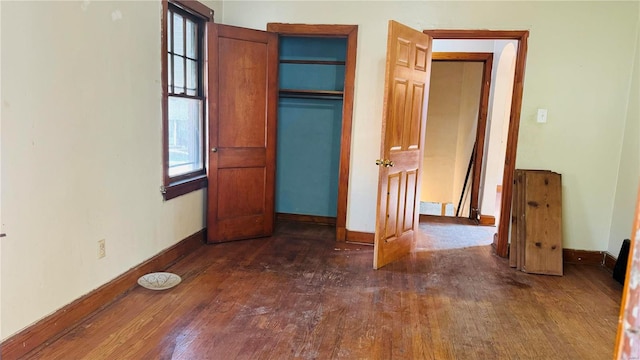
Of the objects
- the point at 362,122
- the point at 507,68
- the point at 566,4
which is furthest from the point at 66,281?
the point at 507,68

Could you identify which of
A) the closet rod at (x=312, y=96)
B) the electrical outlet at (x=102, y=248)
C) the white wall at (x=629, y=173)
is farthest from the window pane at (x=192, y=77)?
the white wall at (x=629, y=173)

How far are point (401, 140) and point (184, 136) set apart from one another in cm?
188

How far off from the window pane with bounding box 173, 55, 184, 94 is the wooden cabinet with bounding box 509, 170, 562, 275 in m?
3.05

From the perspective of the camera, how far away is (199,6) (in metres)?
3.72

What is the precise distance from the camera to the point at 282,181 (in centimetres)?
522

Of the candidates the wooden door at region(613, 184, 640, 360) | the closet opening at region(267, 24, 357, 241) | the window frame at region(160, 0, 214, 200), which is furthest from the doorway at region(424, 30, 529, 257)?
the wooden door at region(613, 184, 640, 360)

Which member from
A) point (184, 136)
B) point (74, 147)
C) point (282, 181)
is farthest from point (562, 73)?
point (74, 147)

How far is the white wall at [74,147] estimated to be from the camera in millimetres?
2055

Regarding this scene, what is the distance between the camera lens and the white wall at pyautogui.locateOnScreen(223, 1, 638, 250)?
12.3 feet

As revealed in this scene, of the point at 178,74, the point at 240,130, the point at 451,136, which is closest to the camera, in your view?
the point at 178,74

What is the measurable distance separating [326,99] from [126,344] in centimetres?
335

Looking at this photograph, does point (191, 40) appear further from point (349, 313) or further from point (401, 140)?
point (349, 313)

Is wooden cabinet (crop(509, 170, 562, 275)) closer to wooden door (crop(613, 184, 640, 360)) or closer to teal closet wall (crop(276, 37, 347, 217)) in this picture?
teal closet wall (crop(276, 37, 347, 217))

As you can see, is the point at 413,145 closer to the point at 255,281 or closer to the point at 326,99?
the point at 326,99
